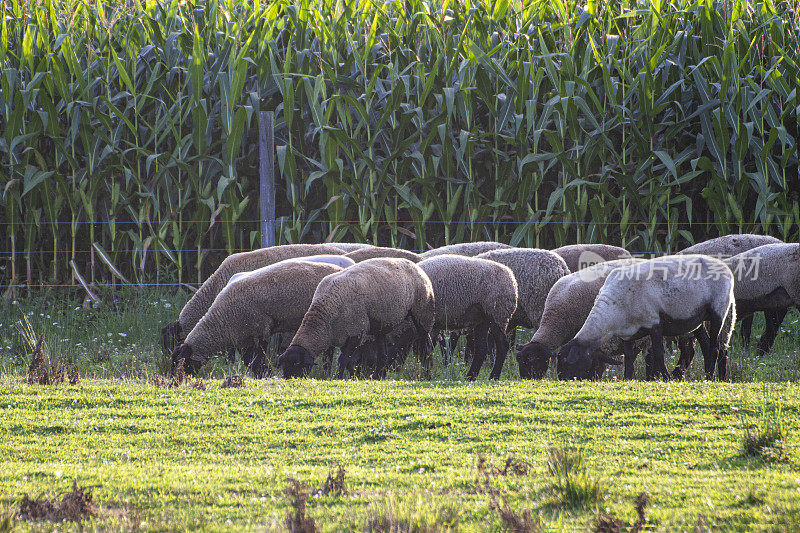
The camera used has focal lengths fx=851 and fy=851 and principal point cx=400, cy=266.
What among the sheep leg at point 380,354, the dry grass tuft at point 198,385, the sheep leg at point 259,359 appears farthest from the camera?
the sheep leg at point 259,359

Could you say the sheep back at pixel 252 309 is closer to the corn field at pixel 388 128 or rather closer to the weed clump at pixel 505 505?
the corn field at pixel 388 128

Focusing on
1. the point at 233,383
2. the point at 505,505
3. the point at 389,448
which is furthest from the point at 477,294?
the point at 505,505

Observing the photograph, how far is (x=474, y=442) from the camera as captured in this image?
5.20 meters

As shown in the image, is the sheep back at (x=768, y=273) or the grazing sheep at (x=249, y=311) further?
the sheep back at (x=768, y=273)

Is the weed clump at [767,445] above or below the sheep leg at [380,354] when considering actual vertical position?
above

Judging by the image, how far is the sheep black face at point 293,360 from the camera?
27.2 ft

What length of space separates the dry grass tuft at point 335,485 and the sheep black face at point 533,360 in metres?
4.50

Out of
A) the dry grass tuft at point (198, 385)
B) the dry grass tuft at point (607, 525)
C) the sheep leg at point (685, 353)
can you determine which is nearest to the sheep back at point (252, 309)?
the dry grass tuft at point (198, 385)

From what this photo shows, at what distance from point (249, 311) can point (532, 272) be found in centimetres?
332

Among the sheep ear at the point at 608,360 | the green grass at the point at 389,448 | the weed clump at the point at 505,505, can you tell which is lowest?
the sheep ear at the point at 608,360

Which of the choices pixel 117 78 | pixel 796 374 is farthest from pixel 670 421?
pixel 117 78

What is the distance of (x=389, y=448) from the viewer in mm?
5066

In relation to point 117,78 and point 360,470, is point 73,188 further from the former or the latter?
point 360,470

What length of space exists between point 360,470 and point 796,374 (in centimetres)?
588
